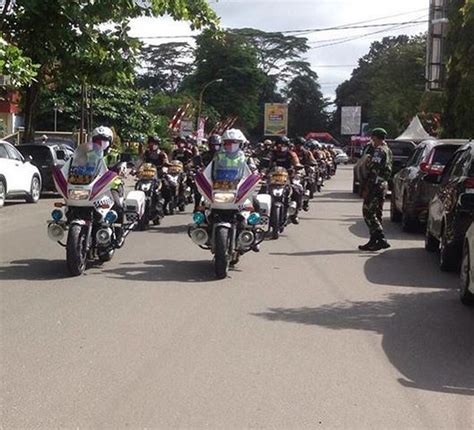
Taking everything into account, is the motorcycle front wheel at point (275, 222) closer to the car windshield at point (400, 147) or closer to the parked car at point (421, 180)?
the parked car at point (421, 180)

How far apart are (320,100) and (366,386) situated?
99.1 meters

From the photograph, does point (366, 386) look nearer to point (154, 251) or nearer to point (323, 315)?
point (323, 315)

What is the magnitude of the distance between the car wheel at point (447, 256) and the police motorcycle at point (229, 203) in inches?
90.5

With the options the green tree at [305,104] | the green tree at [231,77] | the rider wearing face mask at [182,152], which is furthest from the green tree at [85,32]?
the green tree at [305,104]

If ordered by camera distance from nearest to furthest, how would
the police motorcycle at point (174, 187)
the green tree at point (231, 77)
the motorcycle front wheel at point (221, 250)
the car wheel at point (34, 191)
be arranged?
the motorcycle front wheel at point (221, 250) < the police motorcycle at point (174, 187) < the car wheel at point (34, 191) < the green tree at point (231, 77)

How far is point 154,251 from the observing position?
11.8 metres

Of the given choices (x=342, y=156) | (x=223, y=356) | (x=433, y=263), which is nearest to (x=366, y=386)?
(x=223, y=356)

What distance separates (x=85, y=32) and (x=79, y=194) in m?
6.20

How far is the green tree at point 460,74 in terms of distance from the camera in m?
19.6

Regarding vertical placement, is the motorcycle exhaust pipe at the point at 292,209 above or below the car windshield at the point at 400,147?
below

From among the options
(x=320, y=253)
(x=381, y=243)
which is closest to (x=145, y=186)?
(x=320, y=253)

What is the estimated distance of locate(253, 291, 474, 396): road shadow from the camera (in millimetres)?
5750

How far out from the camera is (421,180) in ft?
45.3

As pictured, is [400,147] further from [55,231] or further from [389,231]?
[55,231]
